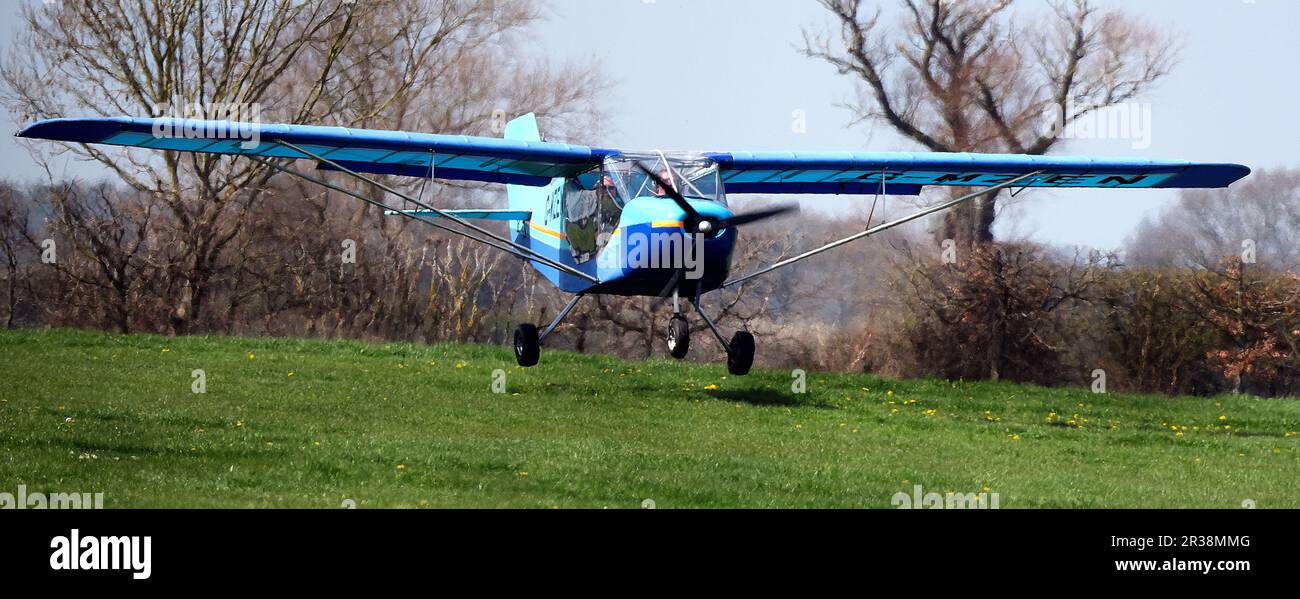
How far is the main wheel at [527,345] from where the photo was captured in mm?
19688

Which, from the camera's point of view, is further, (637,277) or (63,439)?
(637,277)

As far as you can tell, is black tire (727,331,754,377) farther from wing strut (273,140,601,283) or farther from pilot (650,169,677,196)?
pilot (650,169,677,196)

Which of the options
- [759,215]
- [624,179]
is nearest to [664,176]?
[624,179]

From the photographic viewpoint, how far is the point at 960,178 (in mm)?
21766

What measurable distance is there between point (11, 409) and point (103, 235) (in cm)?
1614

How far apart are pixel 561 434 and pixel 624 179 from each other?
351 cm

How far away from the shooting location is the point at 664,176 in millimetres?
17016

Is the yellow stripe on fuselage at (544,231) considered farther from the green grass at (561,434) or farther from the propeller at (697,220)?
the propeller at (697,220)

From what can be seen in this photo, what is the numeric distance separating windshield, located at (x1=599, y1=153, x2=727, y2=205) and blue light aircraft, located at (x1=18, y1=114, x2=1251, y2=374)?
0.8 inches

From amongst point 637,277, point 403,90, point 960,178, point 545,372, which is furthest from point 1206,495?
point 403,90

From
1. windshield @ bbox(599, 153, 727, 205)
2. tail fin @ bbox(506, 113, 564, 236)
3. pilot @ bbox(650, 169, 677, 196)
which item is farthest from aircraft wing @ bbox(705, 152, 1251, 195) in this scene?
tail fin @ bbox(506, 113, 564, 236)

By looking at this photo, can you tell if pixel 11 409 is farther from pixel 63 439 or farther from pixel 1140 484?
pixel 1140 484

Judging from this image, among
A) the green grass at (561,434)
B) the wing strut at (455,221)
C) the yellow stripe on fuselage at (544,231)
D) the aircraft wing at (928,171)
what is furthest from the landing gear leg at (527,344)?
the aircraft wing at (928,171)

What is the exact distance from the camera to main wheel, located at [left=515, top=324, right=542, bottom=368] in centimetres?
1969
